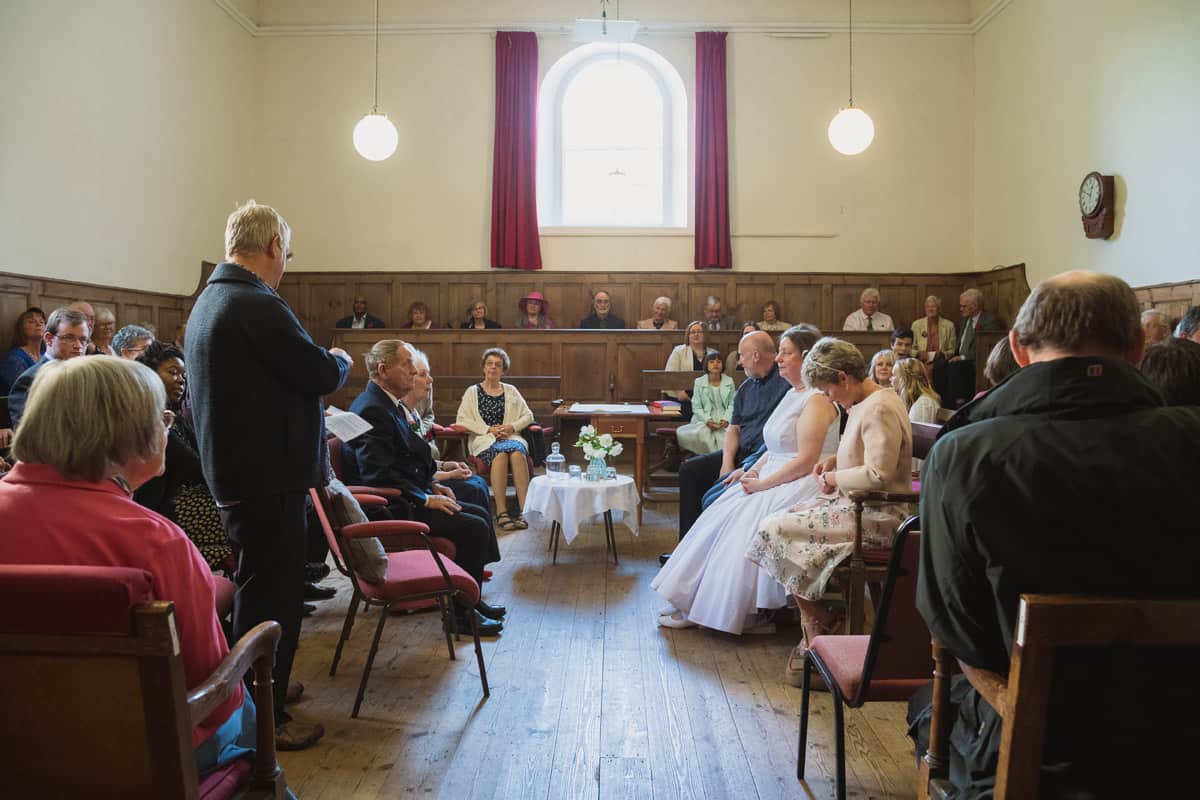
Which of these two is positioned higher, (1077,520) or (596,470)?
(1077,520)

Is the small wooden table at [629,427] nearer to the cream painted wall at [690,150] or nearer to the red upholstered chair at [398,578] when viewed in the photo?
the red upholstered chair at [398,578]

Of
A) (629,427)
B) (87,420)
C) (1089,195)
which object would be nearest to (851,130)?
(1089,195)

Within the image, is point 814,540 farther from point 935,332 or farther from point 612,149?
point 612,149

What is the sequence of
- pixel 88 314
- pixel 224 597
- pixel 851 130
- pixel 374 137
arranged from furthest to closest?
1. pixel 374 137
2. pixel 851 130
3. pixel 88 314
4. pixel 224 597

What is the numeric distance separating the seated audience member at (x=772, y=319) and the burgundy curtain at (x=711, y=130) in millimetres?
1092

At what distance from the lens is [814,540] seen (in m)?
3.00

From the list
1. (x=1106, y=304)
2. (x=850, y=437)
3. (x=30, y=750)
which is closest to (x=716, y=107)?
(x=850, y=437)

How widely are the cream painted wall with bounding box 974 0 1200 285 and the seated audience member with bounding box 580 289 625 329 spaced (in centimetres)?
427

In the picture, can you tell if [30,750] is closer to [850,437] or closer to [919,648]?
[919,648]

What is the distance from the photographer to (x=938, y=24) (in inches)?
389

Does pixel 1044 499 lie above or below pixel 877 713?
above

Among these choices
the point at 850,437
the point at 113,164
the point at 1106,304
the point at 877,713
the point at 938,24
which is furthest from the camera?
the point at 938,24

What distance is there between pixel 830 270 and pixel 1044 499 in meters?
9.20

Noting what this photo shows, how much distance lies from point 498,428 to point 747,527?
294 centimetres
